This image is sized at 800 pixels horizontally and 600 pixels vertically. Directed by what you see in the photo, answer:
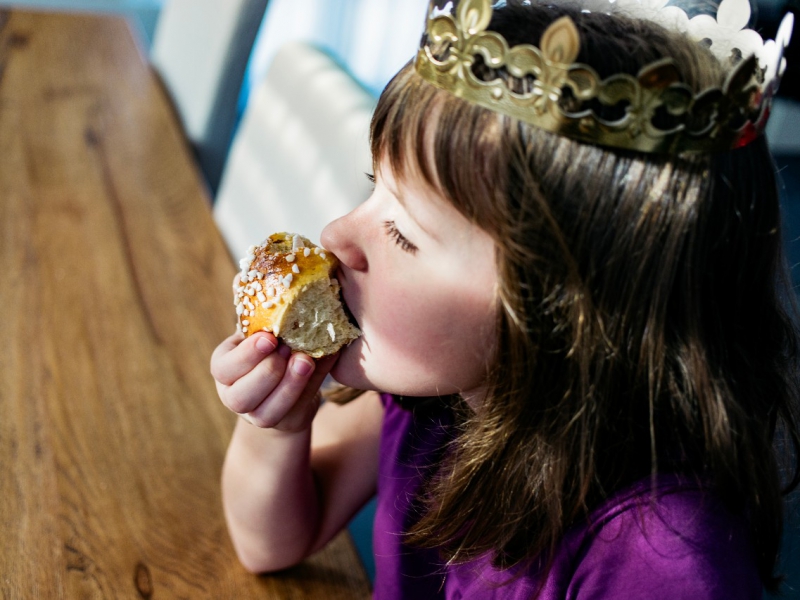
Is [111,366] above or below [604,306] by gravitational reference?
below

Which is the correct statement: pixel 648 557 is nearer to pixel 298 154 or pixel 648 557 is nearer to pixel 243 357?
pixel 243 357

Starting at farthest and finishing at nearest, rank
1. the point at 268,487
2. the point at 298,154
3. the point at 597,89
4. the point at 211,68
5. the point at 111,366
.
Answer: the point at 211,68 → the point at 298,154 → the point at 111,366 → the point at 268,487 → the point at 597,89

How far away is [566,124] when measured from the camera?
0.58 metres

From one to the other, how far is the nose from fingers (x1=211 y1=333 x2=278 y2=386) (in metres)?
0.12

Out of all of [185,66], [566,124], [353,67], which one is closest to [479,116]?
[566,124]

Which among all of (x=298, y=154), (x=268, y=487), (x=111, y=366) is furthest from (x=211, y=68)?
(x=268, y=487)

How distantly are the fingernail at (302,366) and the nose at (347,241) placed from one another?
0.11m

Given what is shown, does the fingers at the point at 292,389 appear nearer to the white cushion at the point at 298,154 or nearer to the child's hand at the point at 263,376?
the child's hand at the point at 263,376

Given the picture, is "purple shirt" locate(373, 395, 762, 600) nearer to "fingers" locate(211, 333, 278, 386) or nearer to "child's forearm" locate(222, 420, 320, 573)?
"child's forearm" locate(222, 420, 320, 573)

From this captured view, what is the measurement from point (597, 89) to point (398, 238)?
0.65ft

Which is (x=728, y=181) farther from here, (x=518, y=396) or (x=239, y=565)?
(x=239, y=565)

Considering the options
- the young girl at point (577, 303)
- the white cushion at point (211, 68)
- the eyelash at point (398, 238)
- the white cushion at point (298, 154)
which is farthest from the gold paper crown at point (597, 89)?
the white cushion at point (211, 68)

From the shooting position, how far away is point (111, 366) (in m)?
1.04

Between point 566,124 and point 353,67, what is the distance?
3.02 meters
